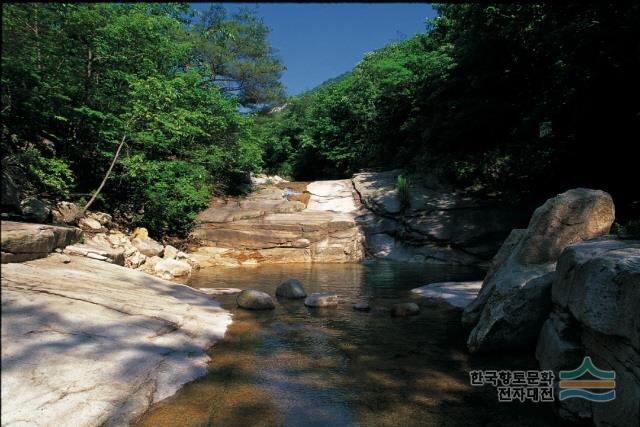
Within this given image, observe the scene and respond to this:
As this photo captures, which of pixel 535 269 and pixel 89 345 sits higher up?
pixel 535 269

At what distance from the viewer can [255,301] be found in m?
8.06

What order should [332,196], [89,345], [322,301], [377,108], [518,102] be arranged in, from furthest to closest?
1. [377,108]
2. [332,196]
3. [518,102]
4. [322,301]
5. [89,345]

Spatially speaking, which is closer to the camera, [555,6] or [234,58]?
[555,6]

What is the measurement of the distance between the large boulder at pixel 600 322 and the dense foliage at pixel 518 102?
22.5ft

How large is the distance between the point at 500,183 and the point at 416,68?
7641mm

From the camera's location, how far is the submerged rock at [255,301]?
803cm

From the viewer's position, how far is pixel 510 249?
22.6 ft

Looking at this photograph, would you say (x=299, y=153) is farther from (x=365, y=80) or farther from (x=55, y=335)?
(x=55, y=335)

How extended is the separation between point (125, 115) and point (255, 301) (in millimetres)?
7041

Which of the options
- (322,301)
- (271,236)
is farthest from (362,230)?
(322,301)

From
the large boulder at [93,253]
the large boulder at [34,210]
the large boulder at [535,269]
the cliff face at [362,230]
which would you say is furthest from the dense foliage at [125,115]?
the large boulder at [535,269]

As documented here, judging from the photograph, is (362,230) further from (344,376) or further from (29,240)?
(344,376)

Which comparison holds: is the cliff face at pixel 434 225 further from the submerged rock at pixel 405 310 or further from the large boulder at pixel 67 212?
the large boulder at pixel 67 212

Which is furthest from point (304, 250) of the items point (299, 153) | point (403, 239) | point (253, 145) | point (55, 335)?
point (299, 153)
